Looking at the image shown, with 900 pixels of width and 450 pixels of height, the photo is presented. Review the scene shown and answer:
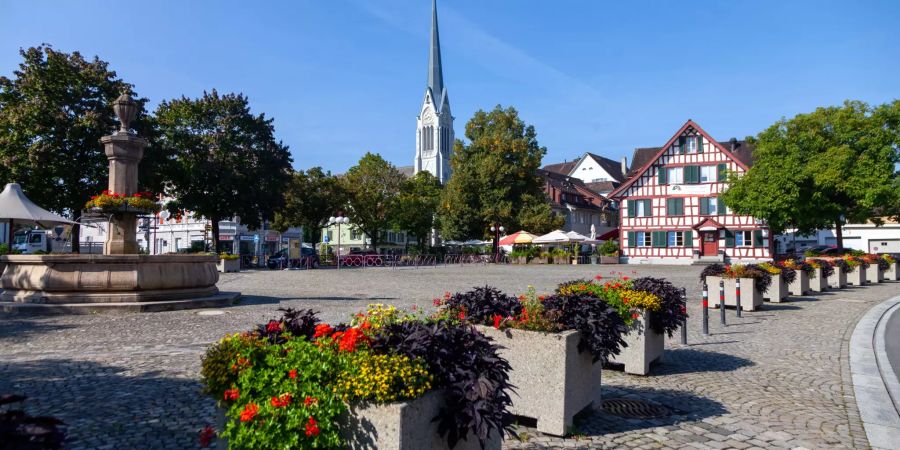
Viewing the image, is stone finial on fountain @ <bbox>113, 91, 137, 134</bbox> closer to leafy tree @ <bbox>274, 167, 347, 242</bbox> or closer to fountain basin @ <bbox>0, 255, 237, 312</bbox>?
fountain basin @ <bbox>0, 255, 237, 312</bbox>

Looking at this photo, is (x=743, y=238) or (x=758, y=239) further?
(x=743, y=238)

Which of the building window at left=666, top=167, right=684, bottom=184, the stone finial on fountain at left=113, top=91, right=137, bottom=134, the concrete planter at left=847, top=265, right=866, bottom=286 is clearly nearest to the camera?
the stone finial on fountain at left=113, top=91, right=137, bottom=134

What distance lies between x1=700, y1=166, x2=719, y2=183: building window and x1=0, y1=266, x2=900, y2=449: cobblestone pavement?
39030 millimetres

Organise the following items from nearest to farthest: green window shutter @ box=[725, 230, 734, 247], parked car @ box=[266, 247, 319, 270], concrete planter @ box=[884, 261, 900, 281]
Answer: concrete planter @ box=[884, 261, 900, 281]
parked car @ box=[266, 247, 319, 270]
green window shutter @ box=[725, 230, 734, 247]

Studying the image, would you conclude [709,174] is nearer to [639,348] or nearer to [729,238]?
[729,238]

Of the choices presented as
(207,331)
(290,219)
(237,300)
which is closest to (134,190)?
(237,300)

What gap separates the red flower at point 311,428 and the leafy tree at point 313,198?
48064mm

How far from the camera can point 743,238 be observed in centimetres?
4850

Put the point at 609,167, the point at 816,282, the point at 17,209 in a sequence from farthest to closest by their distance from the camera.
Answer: the point at 609,167 → the point at 816,282 → the point at 17,209

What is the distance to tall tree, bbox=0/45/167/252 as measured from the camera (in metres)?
28.9

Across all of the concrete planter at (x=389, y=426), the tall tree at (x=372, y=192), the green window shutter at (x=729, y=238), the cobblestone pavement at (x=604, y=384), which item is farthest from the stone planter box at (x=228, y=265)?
the green window shutter at (x=729, y=238)

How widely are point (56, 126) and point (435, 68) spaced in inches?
4419

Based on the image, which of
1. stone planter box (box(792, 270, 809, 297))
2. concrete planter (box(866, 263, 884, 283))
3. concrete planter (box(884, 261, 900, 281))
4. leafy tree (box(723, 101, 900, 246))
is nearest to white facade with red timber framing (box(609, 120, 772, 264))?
leafy tree (box(723, 101, 900, 246))

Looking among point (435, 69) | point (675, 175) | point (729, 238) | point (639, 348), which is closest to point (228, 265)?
point (639, 348)
